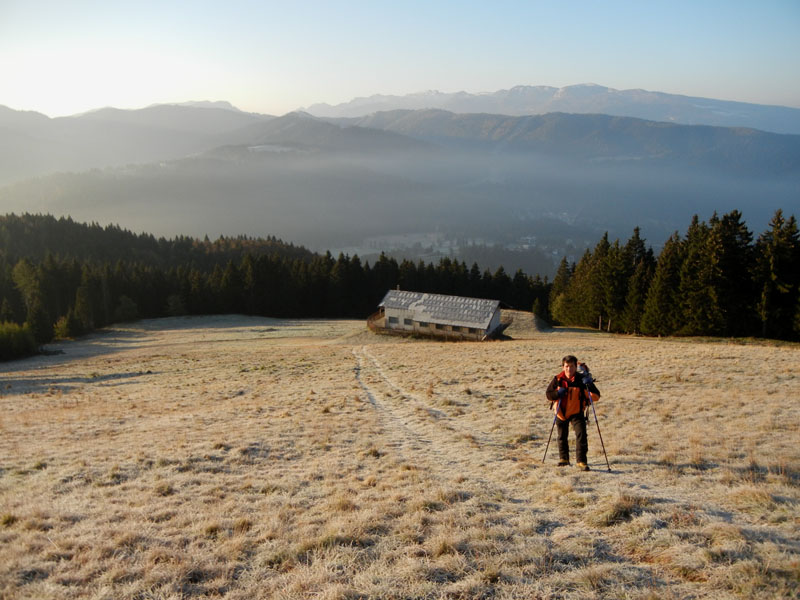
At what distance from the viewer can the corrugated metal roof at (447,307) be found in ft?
191

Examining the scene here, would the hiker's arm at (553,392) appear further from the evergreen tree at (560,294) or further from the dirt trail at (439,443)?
the evergreen tree at (560,294)

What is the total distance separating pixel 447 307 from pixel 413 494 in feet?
167

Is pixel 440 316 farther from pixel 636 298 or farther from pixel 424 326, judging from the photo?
pixel 636 298

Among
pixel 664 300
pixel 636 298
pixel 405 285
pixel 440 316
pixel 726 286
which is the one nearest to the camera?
pixel 726 286

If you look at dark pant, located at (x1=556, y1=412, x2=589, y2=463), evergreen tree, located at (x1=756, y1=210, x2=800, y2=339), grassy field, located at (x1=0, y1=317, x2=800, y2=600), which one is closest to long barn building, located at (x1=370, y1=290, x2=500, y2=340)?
evergreen tree, located at (x1=756, y1=210, x2=800, y2=339)

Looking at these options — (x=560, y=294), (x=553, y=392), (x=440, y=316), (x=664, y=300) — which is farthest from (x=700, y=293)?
(x=553, y=392)

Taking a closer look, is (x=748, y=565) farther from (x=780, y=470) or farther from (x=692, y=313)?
(x=692, y=313)

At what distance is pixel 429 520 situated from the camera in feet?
28.4

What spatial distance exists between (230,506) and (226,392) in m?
17.5

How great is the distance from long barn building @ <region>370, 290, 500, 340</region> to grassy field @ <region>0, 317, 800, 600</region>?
3409 centimetres

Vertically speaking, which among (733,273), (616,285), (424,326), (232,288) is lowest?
(424,326)

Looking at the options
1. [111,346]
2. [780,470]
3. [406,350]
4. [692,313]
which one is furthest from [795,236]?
[111,346]

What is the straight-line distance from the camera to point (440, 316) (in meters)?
60.4

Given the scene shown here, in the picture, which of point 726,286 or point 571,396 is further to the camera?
point 726,286
